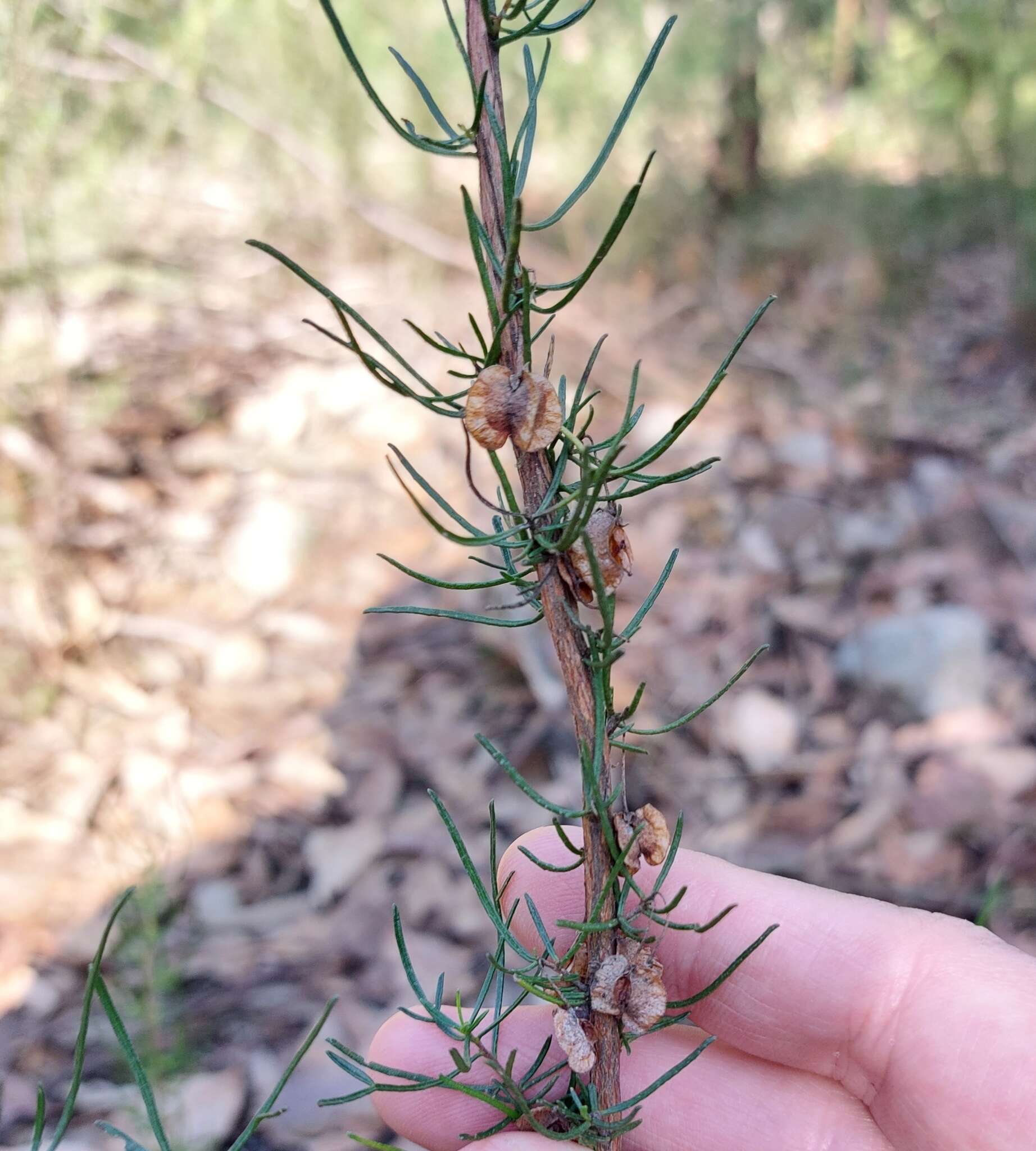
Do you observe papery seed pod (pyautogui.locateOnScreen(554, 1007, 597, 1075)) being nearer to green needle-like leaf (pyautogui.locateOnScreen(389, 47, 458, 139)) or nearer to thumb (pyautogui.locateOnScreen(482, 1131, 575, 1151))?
thumb (pyautogui.locateOnScreen(482, 1131, 575, 1151))

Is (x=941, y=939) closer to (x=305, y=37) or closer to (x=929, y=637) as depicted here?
(x=929, y=637)

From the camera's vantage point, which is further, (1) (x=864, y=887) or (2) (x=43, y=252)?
(2) (x=43, y=252)

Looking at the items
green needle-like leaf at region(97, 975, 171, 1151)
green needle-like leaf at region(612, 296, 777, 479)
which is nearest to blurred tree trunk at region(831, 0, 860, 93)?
green needle-like leaf at region(612, 296, 777, 479)

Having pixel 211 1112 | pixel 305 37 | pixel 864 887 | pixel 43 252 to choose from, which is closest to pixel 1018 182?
pixel 305 37

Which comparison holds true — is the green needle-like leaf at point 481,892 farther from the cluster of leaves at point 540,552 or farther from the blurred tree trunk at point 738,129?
the blurred tree trunk at point 738,129

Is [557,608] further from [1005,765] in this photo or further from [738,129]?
[738,129]

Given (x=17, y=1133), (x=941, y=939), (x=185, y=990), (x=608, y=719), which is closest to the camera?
(x=608, y=719)

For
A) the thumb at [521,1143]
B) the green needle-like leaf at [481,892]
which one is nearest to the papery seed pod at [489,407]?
the green needle-like leaf at [481,892]

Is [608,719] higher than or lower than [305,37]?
lower

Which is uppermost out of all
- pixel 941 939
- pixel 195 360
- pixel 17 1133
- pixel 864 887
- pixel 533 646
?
pixel 195 360
